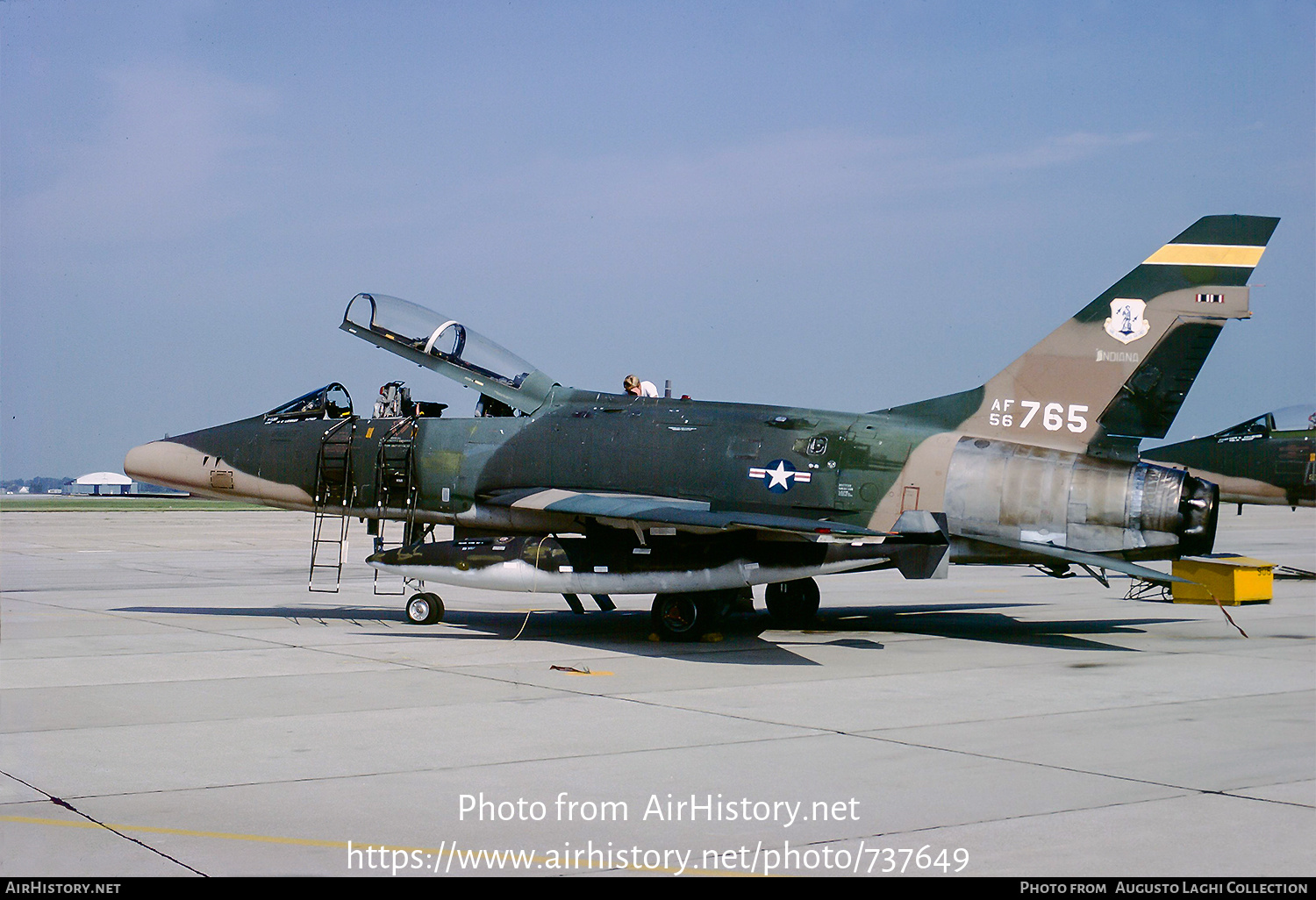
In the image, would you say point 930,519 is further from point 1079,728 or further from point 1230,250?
point 1230,250

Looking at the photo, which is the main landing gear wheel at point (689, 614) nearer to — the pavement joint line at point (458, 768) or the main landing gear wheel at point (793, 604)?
the main landing gear wheel at point (793, 604)

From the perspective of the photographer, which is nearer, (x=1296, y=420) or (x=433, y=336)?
(x=433, y=336)

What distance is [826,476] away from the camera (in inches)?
547

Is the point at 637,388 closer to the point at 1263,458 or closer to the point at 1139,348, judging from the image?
the point at 1139,348

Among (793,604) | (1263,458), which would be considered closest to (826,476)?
(793,604)

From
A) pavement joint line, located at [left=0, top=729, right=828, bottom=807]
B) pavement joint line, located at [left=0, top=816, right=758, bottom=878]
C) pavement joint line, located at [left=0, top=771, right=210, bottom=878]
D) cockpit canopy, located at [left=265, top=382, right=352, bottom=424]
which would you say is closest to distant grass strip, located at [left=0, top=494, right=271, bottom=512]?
cockpit canopy, located at [left=265, top=382, right=352, bottom=424]

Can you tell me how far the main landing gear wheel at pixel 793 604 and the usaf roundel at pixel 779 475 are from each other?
2126 millimetres

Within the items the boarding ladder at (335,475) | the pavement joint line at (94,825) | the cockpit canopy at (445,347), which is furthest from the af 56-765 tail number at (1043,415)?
the pavement joint line at (94,825)

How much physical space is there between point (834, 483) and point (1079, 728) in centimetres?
548

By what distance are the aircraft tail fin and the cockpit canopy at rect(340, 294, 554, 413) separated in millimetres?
5607

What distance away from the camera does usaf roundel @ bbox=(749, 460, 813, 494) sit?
45.7 feet

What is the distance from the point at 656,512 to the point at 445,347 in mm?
4332

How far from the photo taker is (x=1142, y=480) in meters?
12.9

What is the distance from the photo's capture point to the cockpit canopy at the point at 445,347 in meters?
15.5
